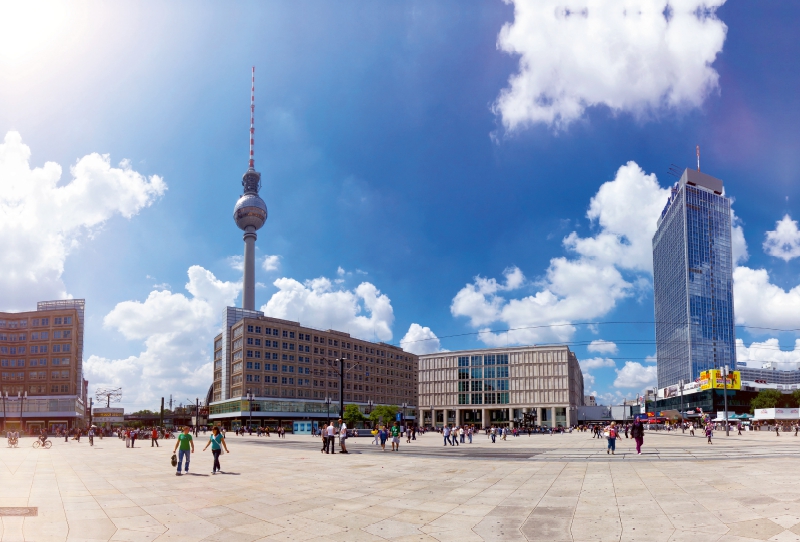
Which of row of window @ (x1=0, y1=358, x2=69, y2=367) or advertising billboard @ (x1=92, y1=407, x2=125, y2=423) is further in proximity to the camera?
advertising billboard @ (x1=92, y1=407, x2=125, y2=423)

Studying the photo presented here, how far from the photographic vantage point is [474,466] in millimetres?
24797

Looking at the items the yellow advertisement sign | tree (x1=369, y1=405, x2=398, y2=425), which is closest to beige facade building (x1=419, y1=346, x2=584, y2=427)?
Answer: the yellow advertisement sign

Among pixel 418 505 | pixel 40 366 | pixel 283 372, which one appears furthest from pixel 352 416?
pixel 418 505

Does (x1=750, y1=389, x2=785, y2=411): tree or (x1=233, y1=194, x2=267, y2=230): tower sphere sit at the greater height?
(x1=233, y1=194, x2=267, y2=230): tower sphere

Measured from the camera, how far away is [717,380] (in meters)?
155

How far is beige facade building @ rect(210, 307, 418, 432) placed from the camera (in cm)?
12181

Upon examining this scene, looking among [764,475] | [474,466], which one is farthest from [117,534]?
[764,475]

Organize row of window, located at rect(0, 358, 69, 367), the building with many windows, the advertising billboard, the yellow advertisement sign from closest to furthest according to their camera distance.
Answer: the building with many windows < row of window, located at rect(0, 358, 69, 367) < the yellow advertisement sign < the advertising billboard

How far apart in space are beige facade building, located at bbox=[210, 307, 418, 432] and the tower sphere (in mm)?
50161

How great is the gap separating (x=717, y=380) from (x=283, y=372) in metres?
116

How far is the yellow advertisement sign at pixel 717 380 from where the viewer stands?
146625mm

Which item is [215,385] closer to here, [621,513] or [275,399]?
[275,399]

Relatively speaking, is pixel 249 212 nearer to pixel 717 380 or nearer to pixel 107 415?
pixel 107 415

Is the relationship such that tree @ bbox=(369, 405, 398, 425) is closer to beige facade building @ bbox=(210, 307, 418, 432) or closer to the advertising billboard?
beige facade building @ bbox=(210, 307, 418, 432)
